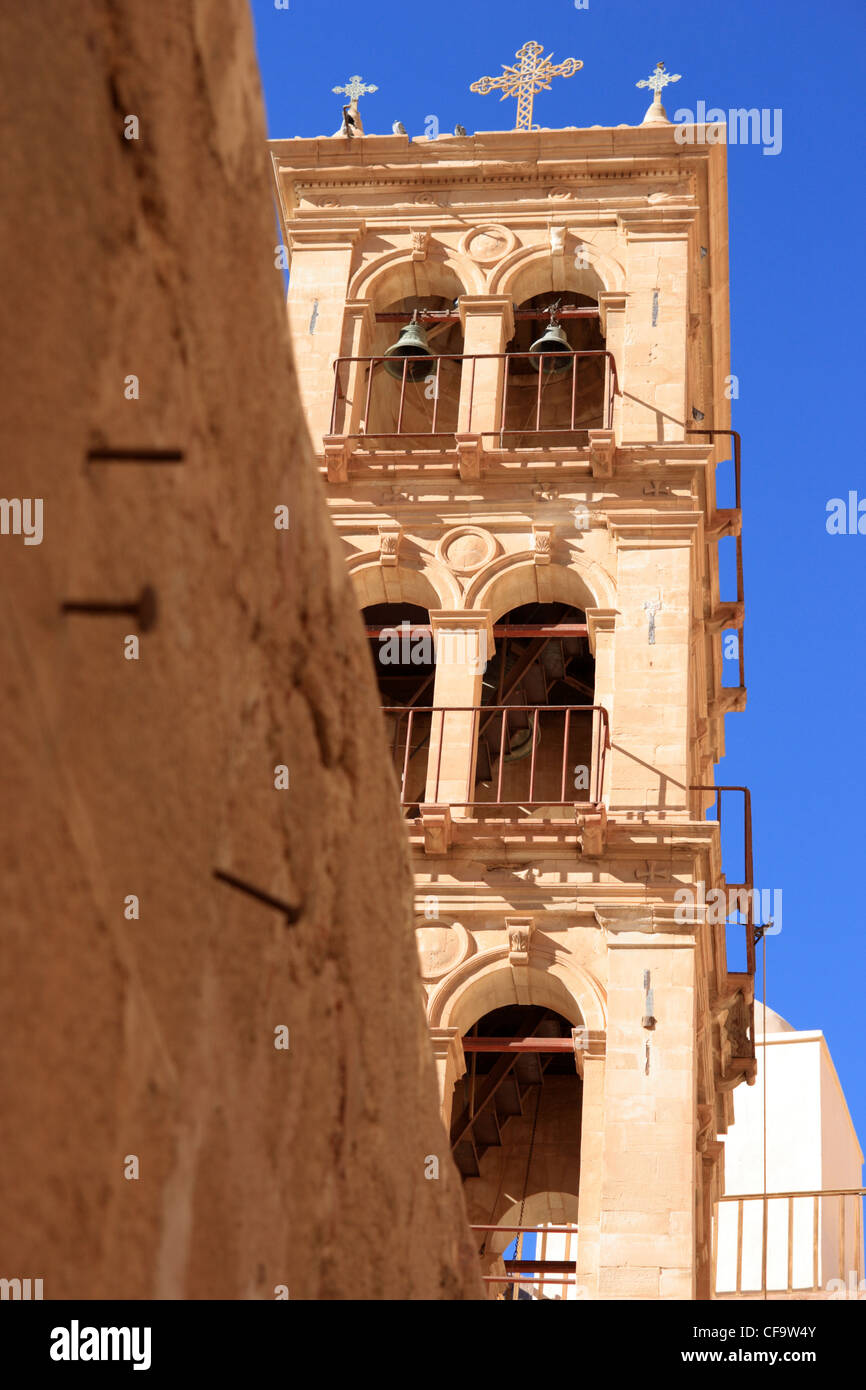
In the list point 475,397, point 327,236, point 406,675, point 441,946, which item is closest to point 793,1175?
point 406,675

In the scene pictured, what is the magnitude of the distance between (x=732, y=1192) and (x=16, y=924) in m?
27.2

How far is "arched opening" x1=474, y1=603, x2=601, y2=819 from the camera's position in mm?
18906

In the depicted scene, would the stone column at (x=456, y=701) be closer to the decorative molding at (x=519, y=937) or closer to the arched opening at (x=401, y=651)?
the arched opening at (x=401, y=651)

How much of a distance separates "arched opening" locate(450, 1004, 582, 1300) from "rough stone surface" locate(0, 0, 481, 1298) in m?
14.8

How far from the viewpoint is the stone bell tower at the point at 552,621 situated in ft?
51.2

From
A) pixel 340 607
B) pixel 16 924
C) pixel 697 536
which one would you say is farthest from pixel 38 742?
pixel 697 536

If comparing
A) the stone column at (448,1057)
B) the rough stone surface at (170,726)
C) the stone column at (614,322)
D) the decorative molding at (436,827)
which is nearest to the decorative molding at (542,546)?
the stone column at (614,322)

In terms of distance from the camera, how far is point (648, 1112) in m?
14.8

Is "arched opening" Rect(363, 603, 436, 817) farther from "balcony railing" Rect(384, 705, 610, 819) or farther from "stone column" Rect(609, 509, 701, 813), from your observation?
"stone column" Rect(609, 509, 701, 813)

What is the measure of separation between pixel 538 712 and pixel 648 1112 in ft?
17.6

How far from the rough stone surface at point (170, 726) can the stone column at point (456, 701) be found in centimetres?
1298

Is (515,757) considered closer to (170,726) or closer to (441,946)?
(441,946)
